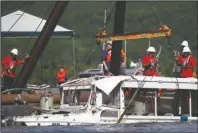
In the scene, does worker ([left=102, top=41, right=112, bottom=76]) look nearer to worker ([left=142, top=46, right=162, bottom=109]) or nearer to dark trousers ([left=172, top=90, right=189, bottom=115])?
worker ([left=142, top=46, right=162, bottom=109])

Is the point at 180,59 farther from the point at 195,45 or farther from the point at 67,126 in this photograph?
the point at 195,45

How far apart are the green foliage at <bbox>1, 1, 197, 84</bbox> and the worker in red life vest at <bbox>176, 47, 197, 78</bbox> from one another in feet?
78.2

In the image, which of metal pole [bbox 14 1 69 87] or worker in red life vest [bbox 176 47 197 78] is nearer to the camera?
worker in red life vest [bbox 176 47 197 78]

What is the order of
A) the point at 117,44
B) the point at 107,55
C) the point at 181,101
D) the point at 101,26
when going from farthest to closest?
1. the point at 101,26
2. the point at 107,55
3. the point at 117,44
4. the point at 181,101

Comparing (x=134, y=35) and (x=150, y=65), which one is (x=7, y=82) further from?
(x=150, y=65)

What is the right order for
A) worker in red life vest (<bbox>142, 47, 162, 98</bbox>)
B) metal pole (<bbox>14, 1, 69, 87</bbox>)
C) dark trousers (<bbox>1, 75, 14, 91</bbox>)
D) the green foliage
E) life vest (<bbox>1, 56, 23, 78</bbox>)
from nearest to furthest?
worker in red life vest (<bbox>142, 47, 162, 98</bbox>), life vest (<bbox>1, 56, 23, 78</bbox>), dark trousers (<bbox>1, 75, 14, 91</bbox>), metal pole (<bbox>14, 1, 69, 87</bbox>), the green foliage

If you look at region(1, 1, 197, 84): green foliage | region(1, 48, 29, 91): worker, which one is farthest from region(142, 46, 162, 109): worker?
region(1, 1, 197, 84): green foliage

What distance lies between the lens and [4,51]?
1802 inches

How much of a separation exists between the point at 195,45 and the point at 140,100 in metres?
40.1

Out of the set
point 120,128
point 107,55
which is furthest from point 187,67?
point 120,128

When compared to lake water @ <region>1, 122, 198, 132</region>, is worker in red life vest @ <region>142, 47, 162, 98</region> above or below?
above

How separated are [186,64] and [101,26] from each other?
1371 inches

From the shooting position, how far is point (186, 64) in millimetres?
26922

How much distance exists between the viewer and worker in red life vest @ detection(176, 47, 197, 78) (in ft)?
88.3
